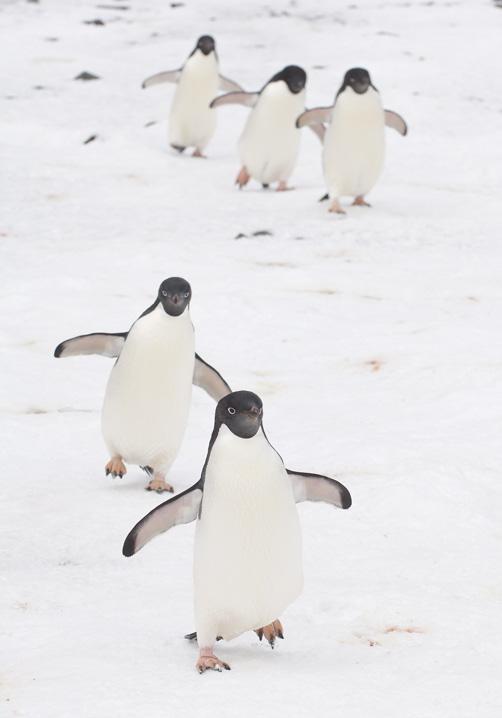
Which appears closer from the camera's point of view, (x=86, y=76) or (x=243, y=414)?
(x=243, y=414)

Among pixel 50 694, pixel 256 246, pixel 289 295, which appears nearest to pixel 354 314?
pixel 289 295

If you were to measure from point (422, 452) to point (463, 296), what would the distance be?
2.22 metres

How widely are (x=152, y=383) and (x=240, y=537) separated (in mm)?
1410

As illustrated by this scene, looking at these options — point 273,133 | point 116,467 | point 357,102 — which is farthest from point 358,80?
point 116,467

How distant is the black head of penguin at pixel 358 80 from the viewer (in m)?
8.23

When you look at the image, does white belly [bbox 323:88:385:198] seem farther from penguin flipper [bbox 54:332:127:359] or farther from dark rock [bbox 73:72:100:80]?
dark rock [bbox 73:72:100:80]

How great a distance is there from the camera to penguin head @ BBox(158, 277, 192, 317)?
13.9 ft

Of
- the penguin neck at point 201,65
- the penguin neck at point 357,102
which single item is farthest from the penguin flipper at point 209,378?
the penguin neck at point 201,65

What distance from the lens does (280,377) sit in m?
5.76

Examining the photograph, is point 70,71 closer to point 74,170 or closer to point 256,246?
point 74,170

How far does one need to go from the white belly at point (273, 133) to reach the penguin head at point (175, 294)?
16.6 ft

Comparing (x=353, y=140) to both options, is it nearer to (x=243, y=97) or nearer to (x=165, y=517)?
(x=243, y=97)

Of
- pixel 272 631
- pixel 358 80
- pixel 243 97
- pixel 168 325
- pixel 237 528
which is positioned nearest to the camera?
pixel 237 528

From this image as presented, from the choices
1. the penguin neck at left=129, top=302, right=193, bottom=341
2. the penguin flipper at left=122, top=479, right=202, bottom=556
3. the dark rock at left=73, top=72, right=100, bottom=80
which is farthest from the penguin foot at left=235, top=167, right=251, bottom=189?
the penguin flipper at left=122, top=479, right=202, bottom=556
